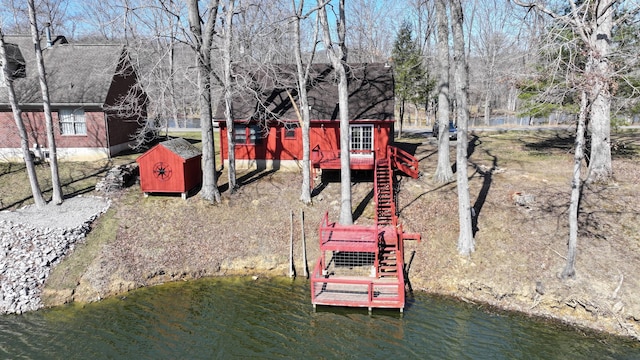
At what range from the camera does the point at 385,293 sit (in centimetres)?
1395

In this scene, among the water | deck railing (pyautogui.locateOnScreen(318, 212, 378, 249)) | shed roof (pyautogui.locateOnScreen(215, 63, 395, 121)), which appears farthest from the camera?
shed roof (pyautogui.locateOnScreen(215, 63, 395, 121))

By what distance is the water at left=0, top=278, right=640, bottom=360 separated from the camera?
11.2 metres

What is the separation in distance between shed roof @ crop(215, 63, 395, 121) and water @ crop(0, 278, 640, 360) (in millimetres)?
11334

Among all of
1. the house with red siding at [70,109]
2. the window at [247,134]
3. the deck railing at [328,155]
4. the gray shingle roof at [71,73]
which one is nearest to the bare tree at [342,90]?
the deck railing at [328,155]

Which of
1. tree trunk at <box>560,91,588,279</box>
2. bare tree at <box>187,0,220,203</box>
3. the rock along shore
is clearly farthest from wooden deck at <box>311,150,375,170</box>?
the rock along shore

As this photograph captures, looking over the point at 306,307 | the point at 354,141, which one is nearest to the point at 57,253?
the point at 306,307

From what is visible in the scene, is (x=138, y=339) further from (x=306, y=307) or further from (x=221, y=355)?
(x=306, y=307)

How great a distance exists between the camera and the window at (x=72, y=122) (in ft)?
78.6

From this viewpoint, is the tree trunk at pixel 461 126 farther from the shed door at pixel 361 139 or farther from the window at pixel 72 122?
the window at pixel 72 122

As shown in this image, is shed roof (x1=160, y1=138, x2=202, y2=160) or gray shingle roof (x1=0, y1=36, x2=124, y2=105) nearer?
shed roof (x1=160, y1=138, x2=202, y2=160)

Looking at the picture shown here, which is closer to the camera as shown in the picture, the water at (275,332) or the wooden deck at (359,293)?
the water at (275,332)

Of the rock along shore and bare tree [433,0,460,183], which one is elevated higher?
bare tree [433,0,460,183]

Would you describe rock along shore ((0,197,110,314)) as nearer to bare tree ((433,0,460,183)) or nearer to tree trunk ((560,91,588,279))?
bare tree ((433,0,460,183))

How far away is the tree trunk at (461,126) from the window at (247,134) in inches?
468
